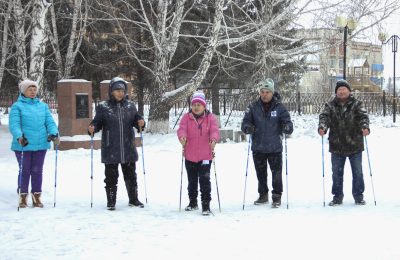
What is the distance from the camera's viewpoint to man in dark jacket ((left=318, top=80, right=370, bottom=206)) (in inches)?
272

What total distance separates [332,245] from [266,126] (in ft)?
7.64

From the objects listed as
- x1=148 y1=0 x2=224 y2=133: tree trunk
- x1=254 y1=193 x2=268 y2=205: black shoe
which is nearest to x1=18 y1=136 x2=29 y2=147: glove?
x1=254 y1=193 x2=268 y2=205: black shoe

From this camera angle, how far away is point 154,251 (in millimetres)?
4945

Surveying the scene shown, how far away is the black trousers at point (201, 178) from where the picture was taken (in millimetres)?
6629

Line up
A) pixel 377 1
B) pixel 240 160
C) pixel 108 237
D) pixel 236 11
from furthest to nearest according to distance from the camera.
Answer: pixel 236 11, pixel 377 1, pixel 240 160, pixel 108 237

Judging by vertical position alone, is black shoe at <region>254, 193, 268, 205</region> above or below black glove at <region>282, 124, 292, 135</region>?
below

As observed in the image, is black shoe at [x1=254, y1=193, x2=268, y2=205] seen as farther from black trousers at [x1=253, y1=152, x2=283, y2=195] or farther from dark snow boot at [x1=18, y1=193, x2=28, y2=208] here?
dark snow boot at [x1=18, y1=193, x2=28, y2=208]

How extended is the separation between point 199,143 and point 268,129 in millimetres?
1036

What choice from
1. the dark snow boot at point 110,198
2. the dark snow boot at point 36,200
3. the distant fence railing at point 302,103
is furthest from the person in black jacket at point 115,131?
the distant fence railing at point 302,103

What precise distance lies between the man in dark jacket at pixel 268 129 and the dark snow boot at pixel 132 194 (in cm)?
174

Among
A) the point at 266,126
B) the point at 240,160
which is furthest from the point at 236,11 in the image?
the point at 266,126

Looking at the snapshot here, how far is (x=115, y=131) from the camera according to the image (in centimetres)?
690

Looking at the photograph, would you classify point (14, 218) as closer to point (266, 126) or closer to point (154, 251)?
point (154, 251)

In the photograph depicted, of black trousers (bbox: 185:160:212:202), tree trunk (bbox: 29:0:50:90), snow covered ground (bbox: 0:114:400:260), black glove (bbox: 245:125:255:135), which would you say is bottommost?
snow covered ground (bbox: 0:114:400:260)
